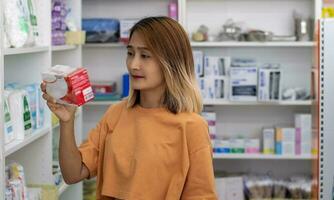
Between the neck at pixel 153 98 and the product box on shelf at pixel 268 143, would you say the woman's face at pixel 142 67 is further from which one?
the product box on shelf at pixel 268 143

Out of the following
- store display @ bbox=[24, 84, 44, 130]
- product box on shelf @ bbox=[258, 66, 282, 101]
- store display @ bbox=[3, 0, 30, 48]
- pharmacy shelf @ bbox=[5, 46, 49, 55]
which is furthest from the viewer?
product box on shelf @ bbox=[258, 66, 282, 101]

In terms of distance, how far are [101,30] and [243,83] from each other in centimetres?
106

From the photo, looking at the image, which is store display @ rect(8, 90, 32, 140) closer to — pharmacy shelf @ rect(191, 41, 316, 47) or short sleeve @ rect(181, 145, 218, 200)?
short sleeve @ rect(181, 145, 218, 200)

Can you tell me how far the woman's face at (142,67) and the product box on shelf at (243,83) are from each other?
2.31m

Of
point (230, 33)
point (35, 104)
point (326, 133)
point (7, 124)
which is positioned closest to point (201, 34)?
point (230, 33)

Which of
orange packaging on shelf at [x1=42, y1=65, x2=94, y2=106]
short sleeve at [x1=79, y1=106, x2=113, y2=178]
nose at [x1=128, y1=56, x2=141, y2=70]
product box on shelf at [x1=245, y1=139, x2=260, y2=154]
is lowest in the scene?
product box on shelf at [x1=245, y1=139, x2=260, y2=154]

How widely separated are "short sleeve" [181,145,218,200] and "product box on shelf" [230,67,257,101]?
235 centimetres

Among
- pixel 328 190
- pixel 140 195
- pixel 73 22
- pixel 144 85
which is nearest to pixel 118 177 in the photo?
pixel 140 195

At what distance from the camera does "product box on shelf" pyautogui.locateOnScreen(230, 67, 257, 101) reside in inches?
162

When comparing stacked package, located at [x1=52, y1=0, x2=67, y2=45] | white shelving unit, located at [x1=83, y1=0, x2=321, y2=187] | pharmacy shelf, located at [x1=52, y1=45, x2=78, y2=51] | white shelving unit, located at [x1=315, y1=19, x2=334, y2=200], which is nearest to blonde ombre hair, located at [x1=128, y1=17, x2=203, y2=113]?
white shelving unit, located at [x1=315, y1=19, x2=334, y2=200]

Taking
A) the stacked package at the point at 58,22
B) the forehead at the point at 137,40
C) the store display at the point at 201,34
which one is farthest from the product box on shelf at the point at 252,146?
the forehead at the point at 137,40

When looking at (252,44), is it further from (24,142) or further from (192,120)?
(192,120)

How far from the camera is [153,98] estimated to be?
1.92 m

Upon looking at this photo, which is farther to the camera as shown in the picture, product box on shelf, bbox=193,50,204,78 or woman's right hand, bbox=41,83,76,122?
product box on shelf, bbox=193,50,204,78
